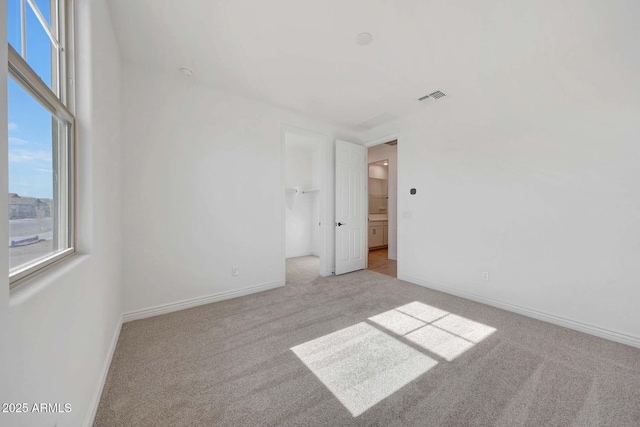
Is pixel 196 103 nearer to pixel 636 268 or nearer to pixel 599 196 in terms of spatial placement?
pixel 599 196

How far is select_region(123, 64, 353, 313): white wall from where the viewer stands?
250 cm

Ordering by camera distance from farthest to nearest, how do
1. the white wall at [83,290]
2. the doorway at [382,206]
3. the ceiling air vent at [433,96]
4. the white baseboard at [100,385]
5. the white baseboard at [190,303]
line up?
the doorway at [382,206] < the ceiling air vent at [433,96] < the white baseboard at [190,303] < the white baseboard at [100,385] < the white wall at [83,290]

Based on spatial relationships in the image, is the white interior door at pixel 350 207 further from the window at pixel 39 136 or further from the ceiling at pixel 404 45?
the window at pixel 39 136

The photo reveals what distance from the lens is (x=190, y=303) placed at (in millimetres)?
2789

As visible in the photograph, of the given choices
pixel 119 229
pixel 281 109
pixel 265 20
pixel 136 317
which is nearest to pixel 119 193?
pixel 119 229

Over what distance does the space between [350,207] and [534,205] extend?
2560 millimetres

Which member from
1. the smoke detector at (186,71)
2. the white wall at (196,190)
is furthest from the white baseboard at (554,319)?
the smoke detector at (186,71)

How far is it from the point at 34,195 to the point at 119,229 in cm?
150

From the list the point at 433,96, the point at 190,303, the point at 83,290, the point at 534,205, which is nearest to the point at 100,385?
the point at 83,290

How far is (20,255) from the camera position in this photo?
2.88ft

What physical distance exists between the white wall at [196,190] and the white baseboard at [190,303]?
0.04m

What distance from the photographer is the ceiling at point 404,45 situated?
1.84 meters

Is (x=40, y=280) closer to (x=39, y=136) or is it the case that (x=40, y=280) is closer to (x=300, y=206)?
(x=39, y=136)

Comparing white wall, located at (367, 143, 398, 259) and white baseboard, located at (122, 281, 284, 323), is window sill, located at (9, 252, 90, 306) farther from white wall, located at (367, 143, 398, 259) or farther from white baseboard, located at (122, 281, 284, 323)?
white wall, located at (367, 143, 398, 259)
